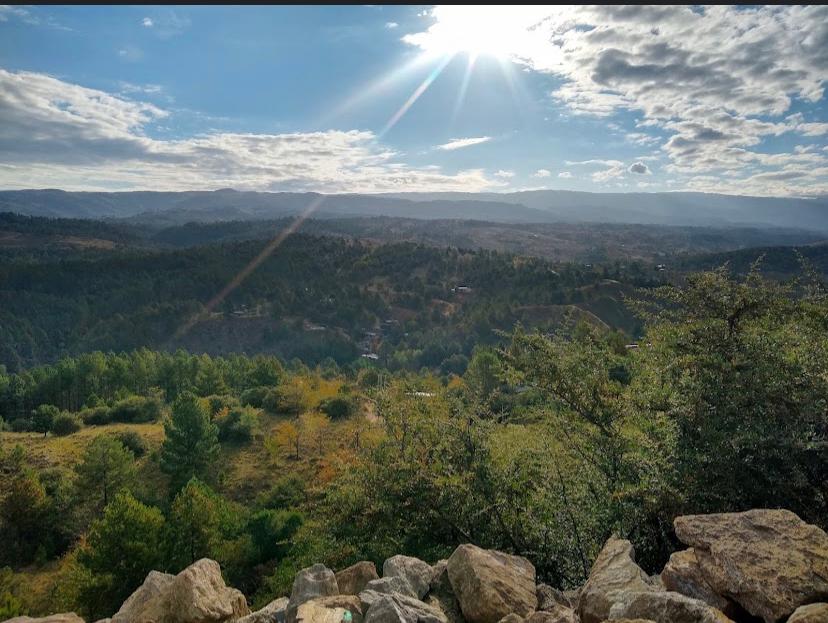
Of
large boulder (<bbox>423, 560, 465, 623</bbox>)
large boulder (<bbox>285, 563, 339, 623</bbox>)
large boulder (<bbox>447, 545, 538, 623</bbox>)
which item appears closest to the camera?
large boulder (<bbox>447, 545, 538, 623</bbox>)

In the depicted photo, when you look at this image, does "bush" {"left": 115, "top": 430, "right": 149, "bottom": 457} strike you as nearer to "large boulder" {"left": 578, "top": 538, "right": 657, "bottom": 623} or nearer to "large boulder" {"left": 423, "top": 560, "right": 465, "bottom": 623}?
"large boulder" {"left": 423, "top": 560, "right": 465, "bottom": 623}

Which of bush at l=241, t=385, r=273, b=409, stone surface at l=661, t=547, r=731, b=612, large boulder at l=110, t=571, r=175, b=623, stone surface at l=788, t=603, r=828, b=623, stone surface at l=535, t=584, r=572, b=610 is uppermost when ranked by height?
stone surface at l=788, t=603, r=828, b=623

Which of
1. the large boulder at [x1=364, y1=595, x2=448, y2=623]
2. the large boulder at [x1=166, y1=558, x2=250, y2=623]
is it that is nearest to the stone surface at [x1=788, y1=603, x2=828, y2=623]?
the large boulder at [x1=364, y1=595, x2=448, y2=623]

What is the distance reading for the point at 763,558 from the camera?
5129mm

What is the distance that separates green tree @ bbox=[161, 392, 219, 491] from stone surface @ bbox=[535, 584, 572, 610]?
33.7 m

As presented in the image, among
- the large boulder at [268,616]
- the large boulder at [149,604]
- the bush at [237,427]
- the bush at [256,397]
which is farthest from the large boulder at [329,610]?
the bush at [256,397]

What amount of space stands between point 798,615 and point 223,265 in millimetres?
179754

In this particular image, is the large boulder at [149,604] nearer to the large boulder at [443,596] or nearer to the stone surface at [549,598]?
the large boulder at [443,596]

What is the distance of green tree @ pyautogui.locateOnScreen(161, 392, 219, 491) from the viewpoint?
3525 centimetres

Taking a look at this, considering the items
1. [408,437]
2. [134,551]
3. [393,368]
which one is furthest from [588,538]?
[393,368]

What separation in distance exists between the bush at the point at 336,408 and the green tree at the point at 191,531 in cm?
2611

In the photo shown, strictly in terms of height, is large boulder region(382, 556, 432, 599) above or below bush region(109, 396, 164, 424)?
above

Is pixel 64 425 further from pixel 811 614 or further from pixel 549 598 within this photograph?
pixel 811 614

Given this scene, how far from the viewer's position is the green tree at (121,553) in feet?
66.5
